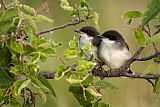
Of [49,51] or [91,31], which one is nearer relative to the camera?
[49,51]

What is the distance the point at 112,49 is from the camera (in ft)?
9.18

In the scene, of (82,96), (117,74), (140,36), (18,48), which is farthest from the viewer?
(117,74)

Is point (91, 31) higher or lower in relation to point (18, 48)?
lower

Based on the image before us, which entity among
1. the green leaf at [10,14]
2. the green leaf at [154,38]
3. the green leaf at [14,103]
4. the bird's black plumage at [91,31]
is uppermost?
the green leaf at [10,14]

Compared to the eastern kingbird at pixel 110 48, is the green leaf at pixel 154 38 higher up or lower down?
higher up

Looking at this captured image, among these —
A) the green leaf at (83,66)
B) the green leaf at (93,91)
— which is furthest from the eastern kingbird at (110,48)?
the green leaf at (83,66)

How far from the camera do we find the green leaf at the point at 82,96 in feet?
5.70

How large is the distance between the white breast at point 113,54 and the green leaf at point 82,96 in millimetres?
695

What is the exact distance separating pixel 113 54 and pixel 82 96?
1040 millimetres

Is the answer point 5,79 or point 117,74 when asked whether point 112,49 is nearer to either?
point 117,74

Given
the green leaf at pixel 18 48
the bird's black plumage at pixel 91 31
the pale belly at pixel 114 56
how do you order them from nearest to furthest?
1. the green leaf at pixel 18 48
2. the pale belly at pixel 114 56
3. the bird's black plumage at pixel 91 31

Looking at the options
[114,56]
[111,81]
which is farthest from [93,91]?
[111,81]

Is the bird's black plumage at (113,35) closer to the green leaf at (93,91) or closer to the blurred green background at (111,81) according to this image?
the blurred green background at (111,81)

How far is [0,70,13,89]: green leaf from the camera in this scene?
164cm
